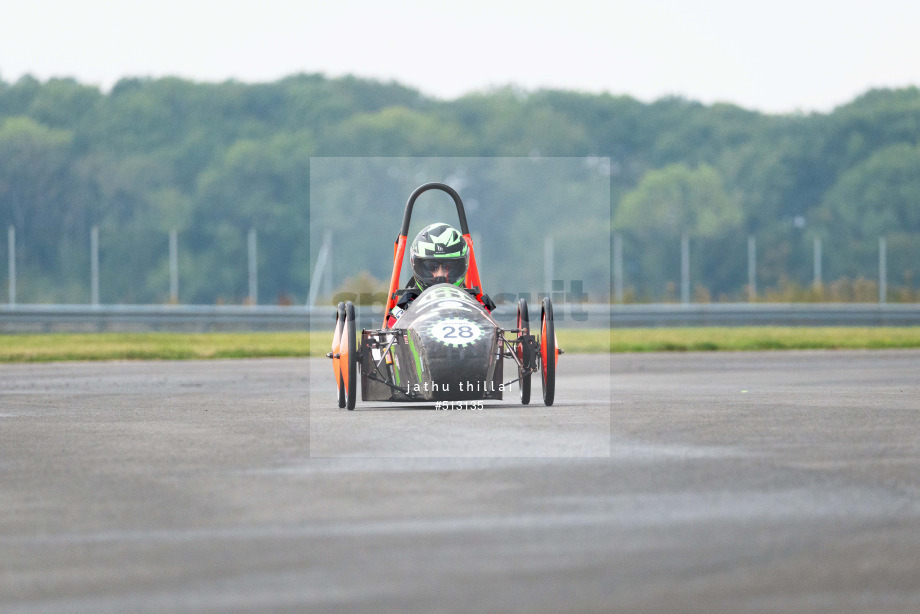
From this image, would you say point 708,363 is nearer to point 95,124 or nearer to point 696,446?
point 696,446

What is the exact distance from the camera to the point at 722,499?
7266mm

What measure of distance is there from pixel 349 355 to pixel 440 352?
856 millimetres

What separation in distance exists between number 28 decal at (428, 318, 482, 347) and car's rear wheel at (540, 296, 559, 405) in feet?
1.94

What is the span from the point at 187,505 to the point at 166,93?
82.9 meters

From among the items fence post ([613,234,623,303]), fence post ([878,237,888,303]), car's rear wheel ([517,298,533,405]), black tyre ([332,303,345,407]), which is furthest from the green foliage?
black tyre ([332,303,345,407])

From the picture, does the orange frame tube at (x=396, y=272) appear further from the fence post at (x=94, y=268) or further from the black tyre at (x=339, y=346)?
the fence post at (x=94, y=268)

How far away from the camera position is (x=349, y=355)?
12.2 meters

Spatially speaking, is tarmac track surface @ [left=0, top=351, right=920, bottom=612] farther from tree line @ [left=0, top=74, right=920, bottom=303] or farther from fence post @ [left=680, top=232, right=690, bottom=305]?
tree line @ [left=0, top=74, right=920, bottom=303]

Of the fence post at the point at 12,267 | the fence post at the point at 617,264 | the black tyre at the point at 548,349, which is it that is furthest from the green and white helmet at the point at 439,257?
the fence post at the point at 617,264

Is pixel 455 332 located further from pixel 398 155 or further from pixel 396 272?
pixel 398 155

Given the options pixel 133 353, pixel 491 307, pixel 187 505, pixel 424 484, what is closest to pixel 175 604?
pixel 187 505

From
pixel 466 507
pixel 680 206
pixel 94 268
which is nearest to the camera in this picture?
pixel 466 507

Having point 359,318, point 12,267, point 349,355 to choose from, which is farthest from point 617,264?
point 349,355

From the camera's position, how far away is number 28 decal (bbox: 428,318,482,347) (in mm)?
11750
